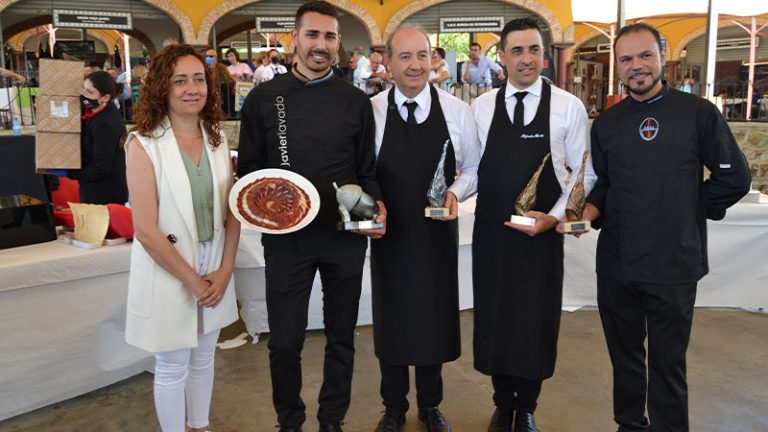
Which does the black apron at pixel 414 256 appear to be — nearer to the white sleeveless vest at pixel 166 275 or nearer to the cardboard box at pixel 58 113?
the white sleeveless vest at pixel 166 275

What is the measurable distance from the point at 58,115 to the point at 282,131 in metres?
1.84

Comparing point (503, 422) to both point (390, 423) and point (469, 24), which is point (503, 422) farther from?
point (469, 24)

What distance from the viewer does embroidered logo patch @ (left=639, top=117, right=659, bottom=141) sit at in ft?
7.29

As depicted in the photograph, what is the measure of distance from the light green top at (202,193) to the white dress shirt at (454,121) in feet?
2.13

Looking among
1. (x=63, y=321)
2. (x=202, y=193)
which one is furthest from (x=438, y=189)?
(x=63, y=321)

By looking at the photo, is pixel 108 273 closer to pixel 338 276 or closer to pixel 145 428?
pixel 145 428

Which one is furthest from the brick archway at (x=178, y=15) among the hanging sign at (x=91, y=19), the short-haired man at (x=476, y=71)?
the short-haired man at (x=476, y=71)

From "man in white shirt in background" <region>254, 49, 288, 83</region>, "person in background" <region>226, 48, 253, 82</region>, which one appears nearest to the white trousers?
"man in white shirt in background" <region>254, 49, 288, 83</region>

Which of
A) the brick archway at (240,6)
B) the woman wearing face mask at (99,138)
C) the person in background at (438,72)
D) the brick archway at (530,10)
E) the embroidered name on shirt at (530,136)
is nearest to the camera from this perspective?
the embroidered name on shirt at (530,136)

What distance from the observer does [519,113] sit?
2.43 metres

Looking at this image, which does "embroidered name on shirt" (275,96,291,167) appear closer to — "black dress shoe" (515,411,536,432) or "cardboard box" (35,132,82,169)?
"black dress shoe" (515,411,536,432)

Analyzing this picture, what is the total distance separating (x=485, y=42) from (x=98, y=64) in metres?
15.3

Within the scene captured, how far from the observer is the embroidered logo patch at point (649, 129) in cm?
222

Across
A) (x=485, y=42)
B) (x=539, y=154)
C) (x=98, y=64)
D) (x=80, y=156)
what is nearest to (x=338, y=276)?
(x=539, y=154)
